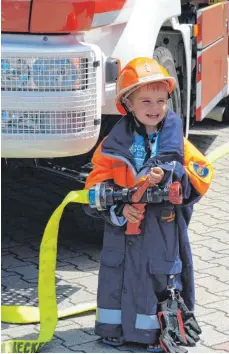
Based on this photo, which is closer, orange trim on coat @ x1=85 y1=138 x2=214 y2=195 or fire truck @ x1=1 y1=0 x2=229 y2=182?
orange trim on coat @ x1=85 y1=138 x2=214 y2=195

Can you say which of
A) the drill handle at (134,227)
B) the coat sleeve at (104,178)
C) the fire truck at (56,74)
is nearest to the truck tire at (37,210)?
the fire truck at (56,74)

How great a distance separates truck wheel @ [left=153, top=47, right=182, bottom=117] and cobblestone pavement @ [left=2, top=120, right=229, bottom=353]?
2.31 feet

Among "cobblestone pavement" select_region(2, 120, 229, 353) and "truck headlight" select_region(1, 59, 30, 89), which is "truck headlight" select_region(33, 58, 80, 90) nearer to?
"truck headlight" select_region(1, 59, 30, 89)

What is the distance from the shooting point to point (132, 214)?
446 cm

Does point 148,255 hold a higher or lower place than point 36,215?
higher

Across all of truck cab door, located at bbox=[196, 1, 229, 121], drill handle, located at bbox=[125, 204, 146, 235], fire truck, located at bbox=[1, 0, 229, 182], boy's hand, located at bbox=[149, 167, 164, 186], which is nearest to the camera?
boy's hand, located at bbox=[149, 167, 164, 186]

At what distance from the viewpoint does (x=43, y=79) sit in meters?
4.93

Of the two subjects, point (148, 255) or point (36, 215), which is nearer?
point (148, 255)

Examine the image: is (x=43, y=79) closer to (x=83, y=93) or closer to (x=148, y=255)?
(x=83, y=93)

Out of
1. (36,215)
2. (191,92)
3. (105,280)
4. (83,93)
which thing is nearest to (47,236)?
(105,280)

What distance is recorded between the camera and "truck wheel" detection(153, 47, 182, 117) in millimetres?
Result: 6324

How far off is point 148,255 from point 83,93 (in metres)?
0.89

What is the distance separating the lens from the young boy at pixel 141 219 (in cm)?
453

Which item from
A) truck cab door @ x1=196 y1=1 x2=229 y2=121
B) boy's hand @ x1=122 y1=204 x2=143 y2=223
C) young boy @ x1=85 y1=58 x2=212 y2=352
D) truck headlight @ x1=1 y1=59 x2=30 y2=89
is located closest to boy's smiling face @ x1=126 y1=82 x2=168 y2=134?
young boy @ x1=85 y1=58 x2=212 y2=352
